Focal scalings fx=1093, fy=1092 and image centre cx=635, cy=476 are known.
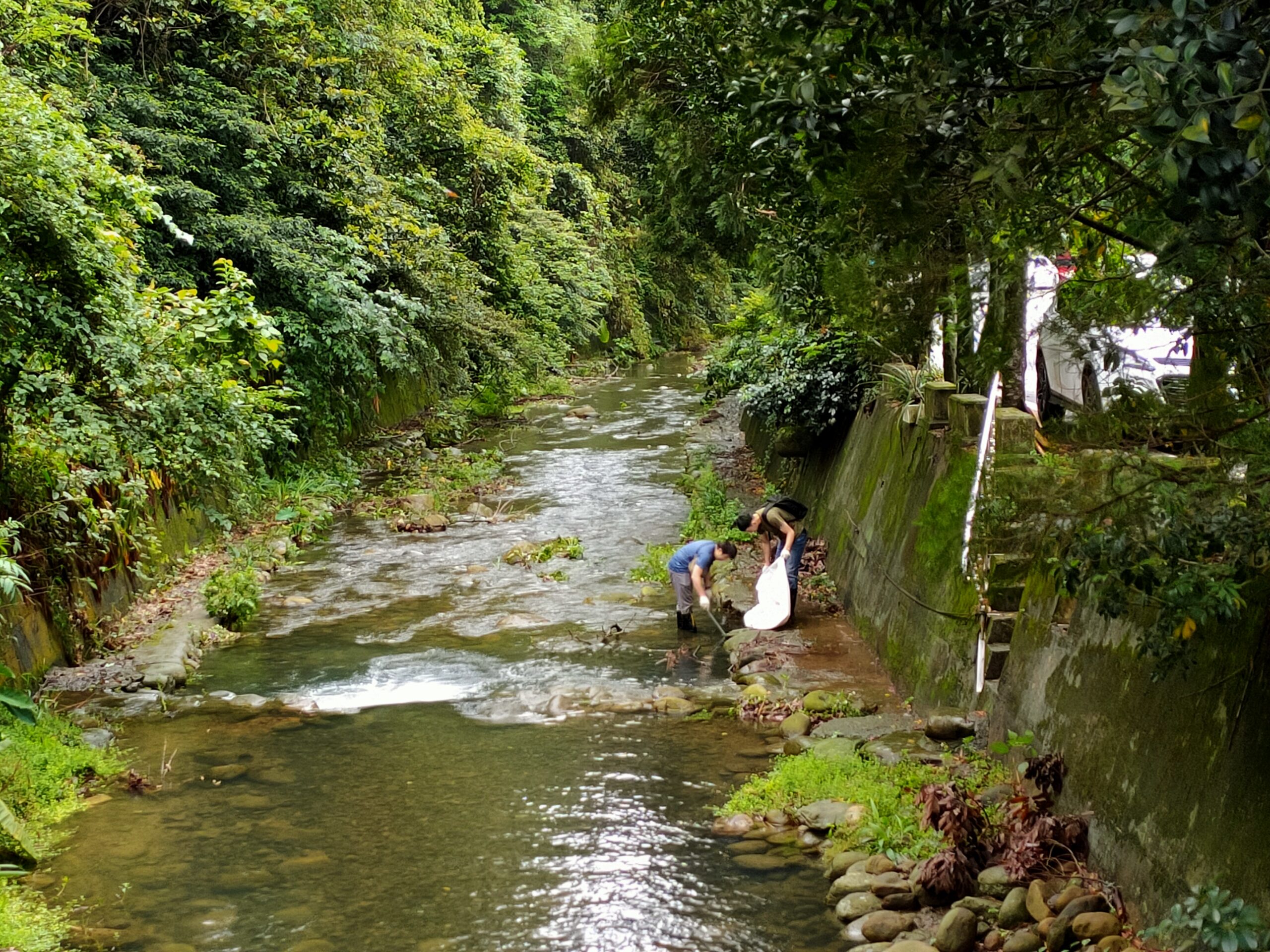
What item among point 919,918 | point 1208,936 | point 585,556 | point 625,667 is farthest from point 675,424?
point 1208,936

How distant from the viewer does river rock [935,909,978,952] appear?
15.8ft

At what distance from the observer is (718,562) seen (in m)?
13.5

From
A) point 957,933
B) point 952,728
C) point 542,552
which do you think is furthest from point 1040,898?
point 542,552

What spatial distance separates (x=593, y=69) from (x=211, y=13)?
19.2 ft

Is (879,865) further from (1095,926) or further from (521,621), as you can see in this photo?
(521,621)

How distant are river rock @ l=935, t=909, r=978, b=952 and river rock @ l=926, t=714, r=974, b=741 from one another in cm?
202

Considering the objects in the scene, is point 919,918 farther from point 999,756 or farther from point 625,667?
point 625,667

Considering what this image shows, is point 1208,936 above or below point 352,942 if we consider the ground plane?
above

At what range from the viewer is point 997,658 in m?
6.75

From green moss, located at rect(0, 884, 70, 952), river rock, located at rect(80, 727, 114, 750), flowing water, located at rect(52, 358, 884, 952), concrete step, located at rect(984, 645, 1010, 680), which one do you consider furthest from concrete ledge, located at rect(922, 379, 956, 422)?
green moss, located at rect(0, 884, 70, 952)

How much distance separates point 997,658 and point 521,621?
5764 millimetres

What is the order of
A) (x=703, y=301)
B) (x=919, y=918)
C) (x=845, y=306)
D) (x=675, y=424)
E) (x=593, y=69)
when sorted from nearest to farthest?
(x=919, y=918)
(x=845, y=306)
(x=593, y=69)
(x=675, y=424)
(x=703, y=301)

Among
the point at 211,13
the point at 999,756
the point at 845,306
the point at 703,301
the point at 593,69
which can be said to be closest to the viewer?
the point at 999,756

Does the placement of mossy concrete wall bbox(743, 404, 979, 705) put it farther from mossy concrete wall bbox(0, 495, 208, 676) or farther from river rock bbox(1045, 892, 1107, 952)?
mossy concrete wall bbox(0, 495, 208, 676)
